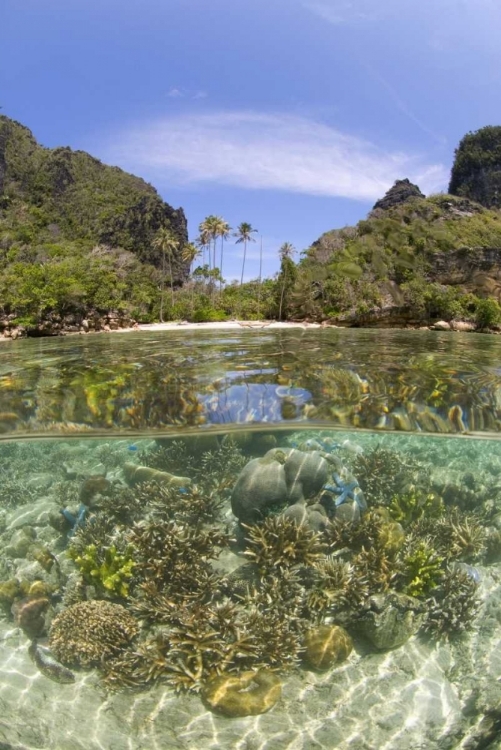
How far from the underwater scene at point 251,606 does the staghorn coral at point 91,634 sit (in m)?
0.02

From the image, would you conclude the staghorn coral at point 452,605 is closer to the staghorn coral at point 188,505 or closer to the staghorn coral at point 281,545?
the staghorn coral at point 281,545

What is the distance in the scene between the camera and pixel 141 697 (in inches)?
186

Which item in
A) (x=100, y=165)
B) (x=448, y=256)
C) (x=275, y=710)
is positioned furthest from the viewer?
(x=100, y=165)

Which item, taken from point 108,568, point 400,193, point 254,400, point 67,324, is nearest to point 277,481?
point 254,400

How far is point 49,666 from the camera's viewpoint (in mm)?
5020

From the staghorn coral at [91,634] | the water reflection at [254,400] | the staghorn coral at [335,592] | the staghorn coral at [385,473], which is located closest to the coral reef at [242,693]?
the staghorn coral at [335,592]

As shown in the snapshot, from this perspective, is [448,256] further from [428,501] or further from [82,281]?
[428,501]

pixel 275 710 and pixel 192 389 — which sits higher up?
pixel 192 389

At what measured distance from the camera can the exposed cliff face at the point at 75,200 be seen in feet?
287

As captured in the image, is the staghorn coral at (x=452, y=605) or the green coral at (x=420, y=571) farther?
the green coral at (x=420, y=571)

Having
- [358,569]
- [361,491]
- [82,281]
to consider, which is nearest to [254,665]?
[358,569]

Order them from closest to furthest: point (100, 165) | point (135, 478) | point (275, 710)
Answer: point (275, 710) → point (135, 478) → point (100, 165)

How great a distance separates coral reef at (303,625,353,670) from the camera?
16.3 feet

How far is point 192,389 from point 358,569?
3.47 m
